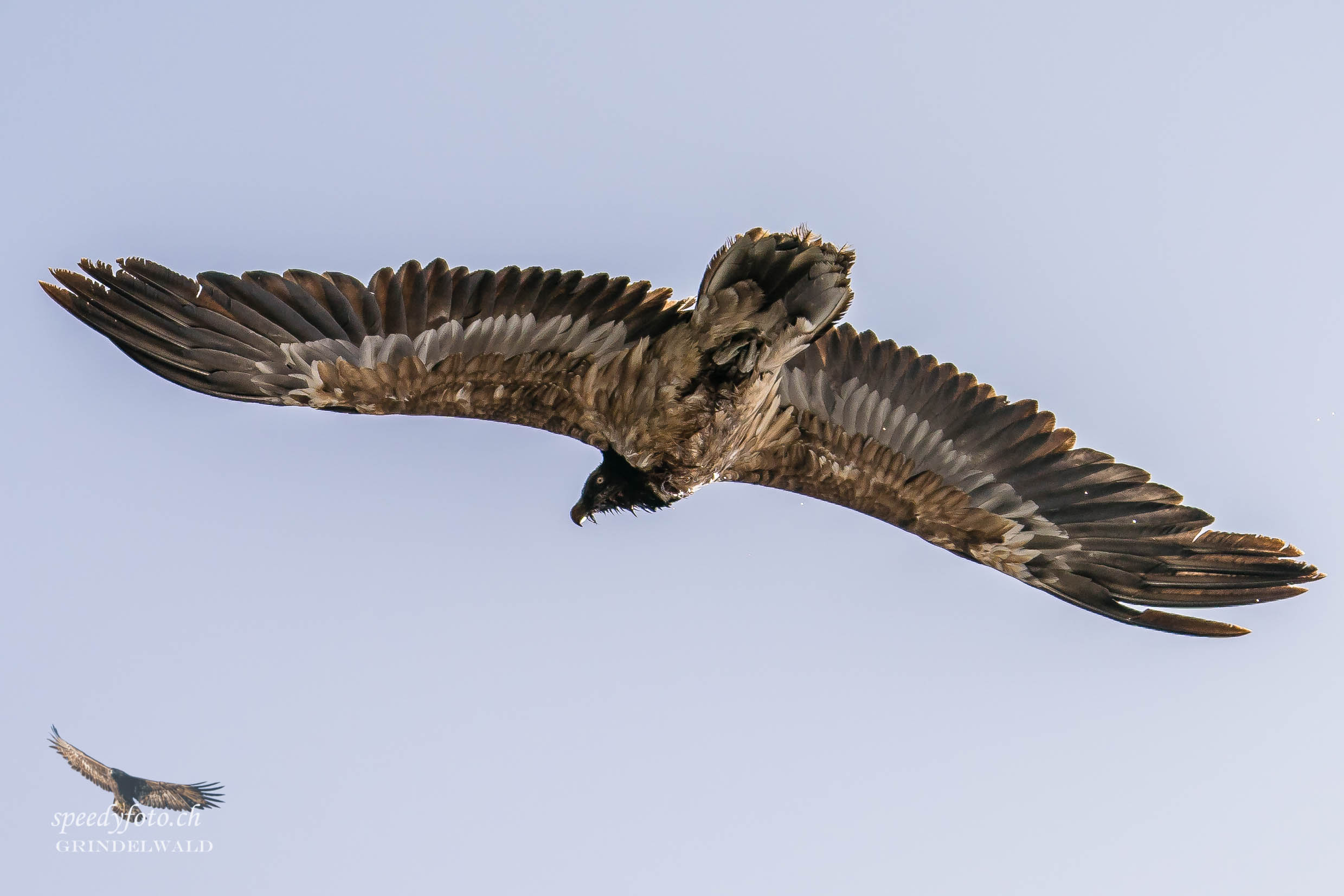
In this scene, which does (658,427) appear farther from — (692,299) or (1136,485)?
(1136,485)

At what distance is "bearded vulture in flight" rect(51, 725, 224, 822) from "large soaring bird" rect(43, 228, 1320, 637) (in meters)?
3.25

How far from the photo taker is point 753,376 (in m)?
7.59

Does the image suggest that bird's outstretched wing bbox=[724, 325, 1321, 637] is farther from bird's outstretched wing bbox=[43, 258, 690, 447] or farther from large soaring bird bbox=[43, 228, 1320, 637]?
bird's outstretched wing bbox=[43, 258, 690, 447]

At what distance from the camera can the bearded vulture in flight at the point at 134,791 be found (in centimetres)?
847

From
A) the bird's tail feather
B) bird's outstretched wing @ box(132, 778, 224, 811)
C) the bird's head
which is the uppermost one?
the bird's tail feather

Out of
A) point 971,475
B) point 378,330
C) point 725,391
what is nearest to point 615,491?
point 725,391

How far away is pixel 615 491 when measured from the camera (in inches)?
327

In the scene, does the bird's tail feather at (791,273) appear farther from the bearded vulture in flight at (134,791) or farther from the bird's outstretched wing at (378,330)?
the bearded vulture in flight at (134,791)

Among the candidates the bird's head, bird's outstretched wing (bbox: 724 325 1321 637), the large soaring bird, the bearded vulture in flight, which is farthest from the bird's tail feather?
the bearded vulture in flight

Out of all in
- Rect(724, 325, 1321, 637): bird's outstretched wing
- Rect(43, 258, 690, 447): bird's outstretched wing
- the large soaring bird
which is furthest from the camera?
Rect(724, 325, 1321, 637): bird's outstretched wing

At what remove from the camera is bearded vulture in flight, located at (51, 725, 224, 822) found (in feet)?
27.8

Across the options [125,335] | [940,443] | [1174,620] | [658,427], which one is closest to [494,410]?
[658,427]

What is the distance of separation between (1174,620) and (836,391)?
2631 millimetres

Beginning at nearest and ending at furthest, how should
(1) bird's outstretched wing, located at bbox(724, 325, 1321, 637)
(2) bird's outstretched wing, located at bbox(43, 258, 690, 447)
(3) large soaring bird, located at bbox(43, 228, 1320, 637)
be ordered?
1. (2) bird's outstretched wing, located at bbox(43, 258, 690, 447)
2. (3) large soaring bird, located at bbox(43, 228, 1320, 637)
3. (1) bird's outstretched wing, located at bbox(724, 325, 1321, 637)
